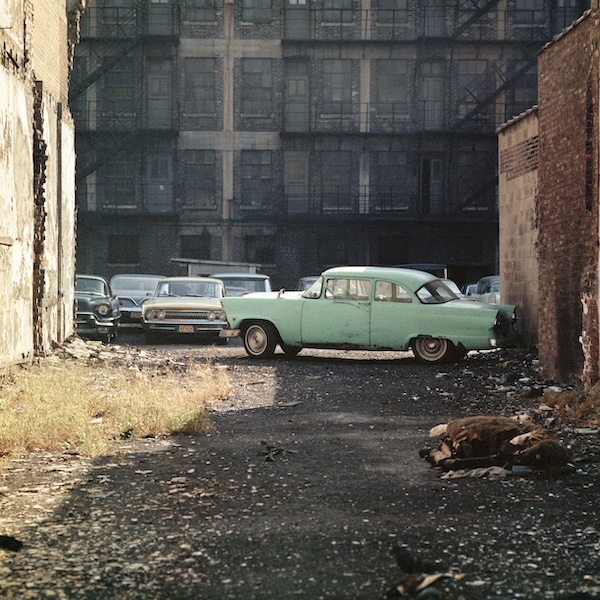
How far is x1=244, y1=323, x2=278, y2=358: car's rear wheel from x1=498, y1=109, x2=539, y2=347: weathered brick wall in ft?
13.5

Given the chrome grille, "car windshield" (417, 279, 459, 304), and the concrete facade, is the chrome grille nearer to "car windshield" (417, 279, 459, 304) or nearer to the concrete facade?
the concrete facade

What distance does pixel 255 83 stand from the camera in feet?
131

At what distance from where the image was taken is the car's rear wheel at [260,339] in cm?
1614

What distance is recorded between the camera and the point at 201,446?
8.11 metres

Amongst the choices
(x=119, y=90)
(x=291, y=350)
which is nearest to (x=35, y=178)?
(x=291, y=350)

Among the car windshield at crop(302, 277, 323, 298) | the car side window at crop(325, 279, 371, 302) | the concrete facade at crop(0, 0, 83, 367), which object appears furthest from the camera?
the car windshield at crop(302, 277, 323, 298)

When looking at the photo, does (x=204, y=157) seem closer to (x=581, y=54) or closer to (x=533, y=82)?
(x=533, y=82)

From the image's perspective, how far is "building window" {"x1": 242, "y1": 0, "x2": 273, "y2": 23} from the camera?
39750 mm

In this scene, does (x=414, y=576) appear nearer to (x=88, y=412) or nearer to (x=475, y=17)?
(x=88, y=412)

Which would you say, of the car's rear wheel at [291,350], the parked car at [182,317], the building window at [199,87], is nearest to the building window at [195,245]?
the building window at [199,87]

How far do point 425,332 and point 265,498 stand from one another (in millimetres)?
9331

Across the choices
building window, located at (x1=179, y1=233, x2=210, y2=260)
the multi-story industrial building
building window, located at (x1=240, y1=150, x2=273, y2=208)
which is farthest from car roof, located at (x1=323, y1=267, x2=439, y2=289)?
building window, located at (x1=240, y1=150, x2=273, y2=208)

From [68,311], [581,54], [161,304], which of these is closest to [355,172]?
[161,304]

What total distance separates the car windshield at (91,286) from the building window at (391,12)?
923 inches
